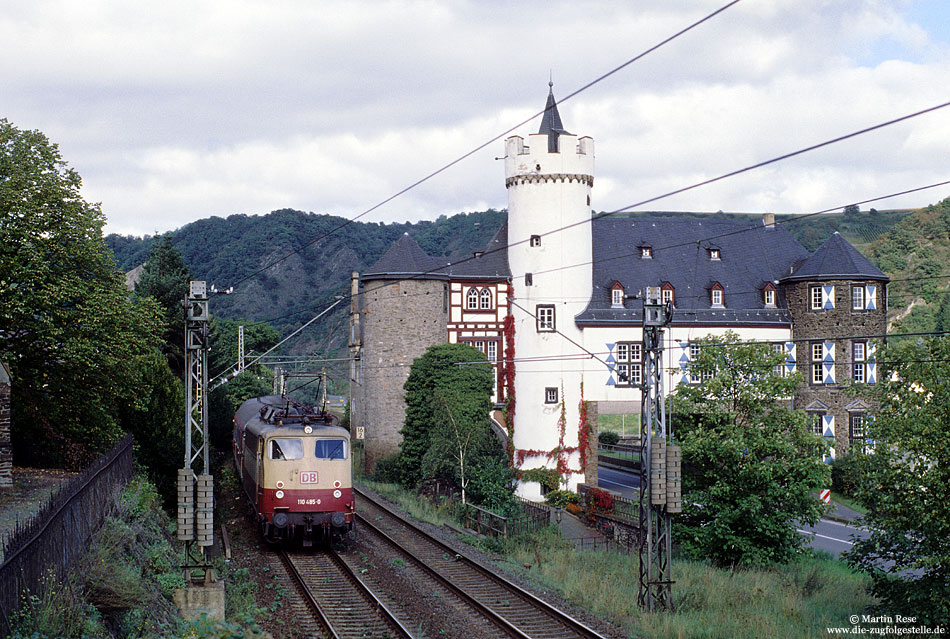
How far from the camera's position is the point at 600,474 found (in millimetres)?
51781

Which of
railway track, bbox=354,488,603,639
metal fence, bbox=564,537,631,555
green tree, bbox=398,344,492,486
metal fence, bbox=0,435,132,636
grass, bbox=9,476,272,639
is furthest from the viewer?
green tree, bbox=398,344,492,486

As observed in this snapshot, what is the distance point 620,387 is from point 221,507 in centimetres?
2104

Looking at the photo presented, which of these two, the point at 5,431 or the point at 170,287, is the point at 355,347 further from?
the point at 5,431

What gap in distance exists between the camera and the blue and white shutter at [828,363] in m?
46.2

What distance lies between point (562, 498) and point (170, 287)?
75.7ft

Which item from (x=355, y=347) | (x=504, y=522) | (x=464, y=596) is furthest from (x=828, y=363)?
(x=464, y=596)

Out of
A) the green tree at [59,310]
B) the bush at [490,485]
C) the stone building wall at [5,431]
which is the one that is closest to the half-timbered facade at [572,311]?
the bush at [490,485]

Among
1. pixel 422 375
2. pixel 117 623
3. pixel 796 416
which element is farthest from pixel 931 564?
pixel 422 375

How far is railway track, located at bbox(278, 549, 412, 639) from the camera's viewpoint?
16395 millimetres

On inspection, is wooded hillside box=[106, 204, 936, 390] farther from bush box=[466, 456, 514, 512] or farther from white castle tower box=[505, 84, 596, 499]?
bush box=[466, 456, 514, 512]

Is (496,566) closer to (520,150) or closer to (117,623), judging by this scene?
(117,623)

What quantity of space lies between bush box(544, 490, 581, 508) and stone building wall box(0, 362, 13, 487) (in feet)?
84.2

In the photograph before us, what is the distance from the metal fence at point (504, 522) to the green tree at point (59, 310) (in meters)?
10.9

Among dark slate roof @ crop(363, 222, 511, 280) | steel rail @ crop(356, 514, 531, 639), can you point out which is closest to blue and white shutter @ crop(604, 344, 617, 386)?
dark slate roof @ crop(363, 222, 511, 280)
